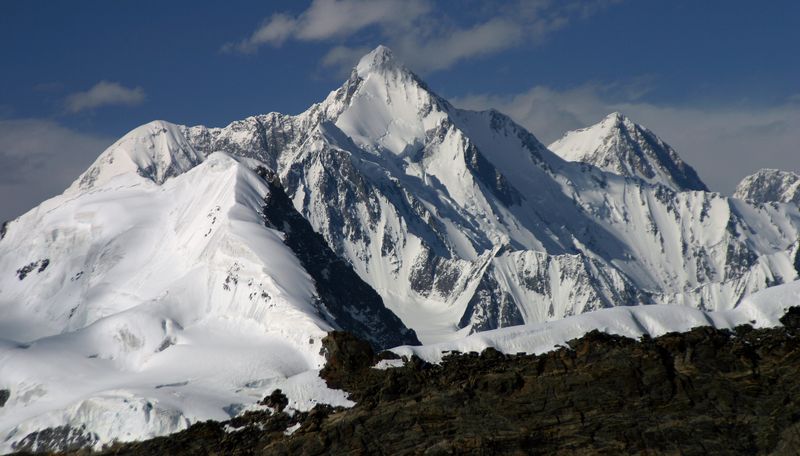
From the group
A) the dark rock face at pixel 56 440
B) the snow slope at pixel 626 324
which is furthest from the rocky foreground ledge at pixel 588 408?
the dark rock face at pixel 56 440

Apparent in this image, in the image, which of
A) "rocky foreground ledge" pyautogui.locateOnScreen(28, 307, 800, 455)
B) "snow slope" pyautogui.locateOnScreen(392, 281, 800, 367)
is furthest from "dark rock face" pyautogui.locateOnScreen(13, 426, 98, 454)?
"snow slope" pyautogui.locateOnScreen(392, 281, 800, 367)

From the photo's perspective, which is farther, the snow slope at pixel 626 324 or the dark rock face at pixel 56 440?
the dark rock face at pixel 56 440

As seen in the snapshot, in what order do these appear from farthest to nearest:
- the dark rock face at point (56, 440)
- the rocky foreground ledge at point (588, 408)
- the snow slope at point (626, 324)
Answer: the dark rock face at point (56, 440), the snow slope at point (626, 324), the rocky foreground ledge at point (588, 408)

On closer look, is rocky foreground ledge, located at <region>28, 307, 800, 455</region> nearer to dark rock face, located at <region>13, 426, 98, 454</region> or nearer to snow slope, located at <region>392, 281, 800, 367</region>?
snow slope, located at <region>392, 281, 800, 367</region>

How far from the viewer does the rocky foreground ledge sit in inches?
4006

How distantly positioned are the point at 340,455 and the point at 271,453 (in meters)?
7.12

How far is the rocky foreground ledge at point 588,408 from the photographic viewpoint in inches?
4006

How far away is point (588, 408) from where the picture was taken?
10562 cm

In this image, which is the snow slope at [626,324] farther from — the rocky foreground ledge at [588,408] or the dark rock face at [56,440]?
the dark rock face at [56,440]

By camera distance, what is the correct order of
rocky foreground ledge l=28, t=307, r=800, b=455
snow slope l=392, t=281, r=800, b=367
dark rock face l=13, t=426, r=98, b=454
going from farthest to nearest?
dark rock face l=13, t=426, r=98, b=454 → snow slope l=392, t=281, r=800, b=367 → rocky foreground ledge l=28, t=307, r=800, b=455

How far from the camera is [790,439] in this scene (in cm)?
9819

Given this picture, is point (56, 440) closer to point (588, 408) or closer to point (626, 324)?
point (626, 324)

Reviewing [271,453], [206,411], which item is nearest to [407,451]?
[271,453]

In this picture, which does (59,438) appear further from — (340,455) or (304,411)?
(340,455)
